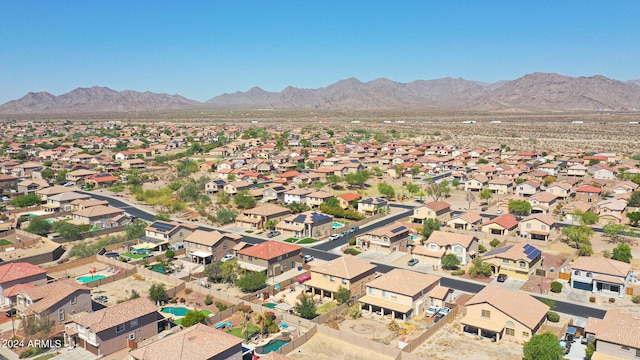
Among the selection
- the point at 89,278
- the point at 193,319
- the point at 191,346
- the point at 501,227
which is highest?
the point at 191,346

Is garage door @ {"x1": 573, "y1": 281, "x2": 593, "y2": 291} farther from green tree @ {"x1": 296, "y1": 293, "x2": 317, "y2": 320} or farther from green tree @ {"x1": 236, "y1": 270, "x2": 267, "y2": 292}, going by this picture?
green tree @ {"x1": 236, "y1": 270, "x2": 267, "y2": 292}

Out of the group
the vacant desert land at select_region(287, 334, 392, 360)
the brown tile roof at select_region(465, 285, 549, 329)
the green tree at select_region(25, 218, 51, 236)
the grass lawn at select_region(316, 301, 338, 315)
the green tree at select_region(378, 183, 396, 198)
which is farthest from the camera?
the green tree at select_region(378, 183, 396, 198)

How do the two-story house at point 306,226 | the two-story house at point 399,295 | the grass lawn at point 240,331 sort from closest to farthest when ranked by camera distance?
the grass lawn at point 240,331, the two-story house at point 399,295, the two-story house at point 306,226

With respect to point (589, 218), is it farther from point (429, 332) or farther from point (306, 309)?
point (306, 309)

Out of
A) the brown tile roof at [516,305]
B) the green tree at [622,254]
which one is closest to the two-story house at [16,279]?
the brown tile roof at [516,305]

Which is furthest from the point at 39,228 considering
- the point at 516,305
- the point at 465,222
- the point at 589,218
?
the point at 589,218

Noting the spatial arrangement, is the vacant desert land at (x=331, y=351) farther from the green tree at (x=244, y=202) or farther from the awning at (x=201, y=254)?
the green tree at (x=244, y=202)


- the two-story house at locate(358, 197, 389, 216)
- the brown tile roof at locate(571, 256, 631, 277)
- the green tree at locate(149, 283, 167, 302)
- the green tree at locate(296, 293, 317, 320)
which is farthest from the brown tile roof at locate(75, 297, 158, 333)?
the two-story house at locate(358, 197, 389, 216)
